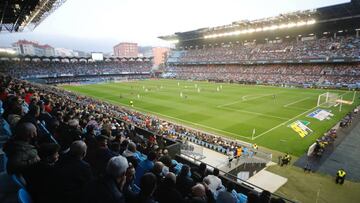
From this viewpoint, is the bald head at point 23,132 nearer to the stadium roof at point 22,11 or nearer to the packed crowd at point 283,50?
the stadium roof at point 22,11

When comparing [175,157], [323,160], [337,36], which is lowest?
[323,160]

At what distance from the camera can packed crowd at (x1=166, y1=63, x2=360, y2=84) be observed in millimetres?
51713

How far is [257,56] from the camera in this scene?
71.3 metres

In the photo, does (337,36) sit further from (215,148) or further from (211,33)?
(215,148)

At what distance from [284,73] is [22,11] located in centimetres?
5940

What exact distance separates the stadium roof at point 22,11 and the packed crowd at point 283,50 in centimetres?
5886

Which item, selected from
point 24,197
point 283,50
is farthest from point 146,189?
point 283,50

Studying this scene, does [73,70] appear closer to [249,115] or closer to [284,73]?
[284,73]

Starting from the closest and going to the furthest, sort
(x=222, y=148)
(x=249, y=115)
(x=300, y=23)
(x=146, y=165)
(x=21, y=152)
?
(x=21, y=152), (x=146, y=165), (x=222, y=148), (x=249, y=115), (x=300, y=23)

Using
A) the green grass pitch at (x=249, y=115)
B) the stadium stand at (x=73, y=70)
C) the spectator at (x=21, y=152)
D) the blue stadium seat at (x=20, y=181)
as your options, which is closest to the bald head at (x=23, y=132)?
the spectator at (x=21, y=152)

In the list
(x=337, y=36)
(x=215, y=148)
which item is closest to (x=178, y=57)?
(x=337, y=36)

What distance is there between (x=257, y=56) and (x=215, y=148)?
60.7 m

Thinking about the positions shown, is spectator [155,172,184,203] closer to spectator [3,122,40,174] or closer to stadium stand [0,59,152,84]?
spectator [3,122,40,174]

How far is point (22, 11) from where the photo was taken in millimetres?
26344
